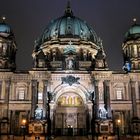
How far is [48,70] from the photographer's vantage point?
189 feet

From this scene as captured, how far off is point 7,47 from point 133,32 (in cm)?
2454

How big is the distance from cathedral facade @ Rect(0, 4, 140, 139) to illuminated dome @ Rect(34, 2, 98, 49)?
9859mm

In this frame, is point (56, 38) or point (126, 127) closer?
point (126, 127)

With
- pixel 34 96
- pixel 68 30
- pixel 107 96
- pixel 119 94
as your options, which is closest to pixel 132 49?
pixel 119 94

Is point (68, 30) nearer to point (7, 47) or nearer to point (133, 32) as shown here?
point (133, 32)

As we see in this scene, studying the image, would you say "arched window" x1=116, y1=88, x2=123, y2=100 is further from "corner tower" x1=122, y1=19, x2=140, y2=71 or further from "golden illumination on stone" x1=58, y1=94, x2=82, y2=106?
"golden illumination on stone" x1=58, y1=94, x2=82, y2=106

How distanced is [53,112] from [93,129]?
786 centimetres

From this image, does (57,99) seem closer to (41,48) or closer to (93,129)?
(93,129)

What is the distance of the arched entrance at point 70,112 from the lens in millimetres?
59906

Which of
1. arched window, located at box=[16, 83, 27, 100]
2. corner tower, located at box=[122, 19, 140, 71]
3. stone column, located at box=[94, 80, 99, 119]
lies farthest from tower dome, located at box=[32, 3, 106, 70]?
corner tower, located at box=[122, 19, 140, 71]

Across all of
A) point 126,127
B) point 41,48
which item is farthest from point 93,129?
point 41,48

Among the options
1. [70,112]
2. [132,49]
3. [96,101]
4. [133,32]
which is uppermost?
[133,32]

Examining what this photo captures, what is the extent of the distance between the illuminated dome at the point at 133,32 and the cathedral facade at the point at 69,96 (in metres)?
0.60

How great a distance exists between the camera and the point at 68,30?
72.3 metres
